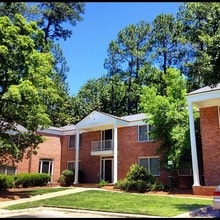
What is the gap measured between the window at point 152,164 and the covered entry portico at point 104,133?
8.26 feet

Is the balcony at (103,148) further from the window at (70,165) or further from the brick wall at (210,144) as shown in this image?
the brick wall at (210,144)

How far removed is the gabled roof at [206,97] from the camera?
20031mm

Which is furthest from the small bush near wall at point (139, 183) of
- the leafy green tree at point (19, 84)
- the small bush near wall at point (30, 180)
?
the small bush near wall at point (30, 180)

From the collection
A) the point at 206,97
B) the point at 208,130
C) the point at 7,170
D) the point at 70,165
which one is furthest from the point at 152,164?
the point at 7,170

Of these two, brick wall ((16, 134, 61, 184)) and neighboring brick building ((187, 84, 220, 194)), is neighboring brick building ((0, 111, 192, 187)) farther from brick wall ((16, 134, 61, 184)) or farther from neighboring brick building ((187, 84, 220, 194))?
neighboring brick building ((187, 84, 220, 194))

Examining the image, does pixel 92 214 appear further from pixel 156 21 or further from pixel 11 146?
pixel 156 21

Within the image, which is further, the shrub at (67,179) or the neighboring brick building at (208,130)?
the shrub at (67,179)

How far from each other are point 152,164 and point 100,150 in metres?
5.57

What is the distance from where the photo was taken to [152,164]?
88.6ft

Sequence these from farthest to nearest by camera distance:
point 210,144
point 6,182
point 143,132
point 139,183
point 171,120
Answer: point 143,132 < point 6,182 < point 171,120 < point 139,183 < point 210,144

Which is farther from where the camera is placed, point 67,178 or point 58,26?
point 58,26

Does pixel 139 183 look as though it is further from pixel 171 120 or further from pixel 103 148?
pixel 103 148

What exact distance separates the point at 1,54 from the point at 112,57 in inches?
1321

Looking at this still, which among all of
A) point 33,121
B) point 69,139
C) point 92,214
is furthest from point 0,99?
point 69,139
